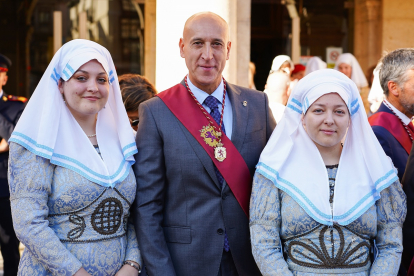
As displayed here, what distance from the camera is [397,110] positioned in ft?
11.6

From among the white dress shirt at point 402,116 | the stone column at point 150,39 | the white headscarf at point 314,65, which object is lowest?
the white dress shirt at point 402,116

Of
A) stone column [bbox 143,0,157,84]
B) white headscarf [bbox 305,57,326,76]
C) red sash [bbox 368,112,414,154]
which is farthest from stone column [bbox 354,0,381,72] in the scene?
red sash [bbox 368,112,414,154]

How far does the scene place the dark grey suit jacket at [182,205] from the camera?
2.69 metres

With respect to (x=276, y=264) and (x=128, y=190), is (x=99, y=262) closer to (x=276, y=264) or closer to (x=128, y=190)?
(x=128, y=190)

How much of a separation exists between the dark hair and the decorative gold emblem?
0.98 meters

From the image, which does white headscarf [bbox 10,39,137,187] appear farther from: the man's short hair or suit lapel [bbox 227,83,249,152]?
the man's short hair

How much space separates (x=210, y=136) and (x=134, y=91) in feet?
3.58

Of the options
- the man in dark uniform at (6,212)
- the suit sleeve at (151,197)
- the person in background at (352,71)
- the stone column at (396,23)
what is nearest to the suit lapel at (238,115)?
the suit sleeve at (151,197)

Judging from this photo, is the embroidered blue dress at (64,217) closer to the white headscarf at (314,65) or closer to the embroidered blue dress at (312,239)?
the embroidered blue dress at (312,239)

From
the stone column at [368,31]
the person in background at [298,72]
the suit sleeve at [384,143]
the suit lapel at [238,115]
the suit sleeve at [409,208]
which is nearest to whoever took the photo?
the suit lapel at [238,115]

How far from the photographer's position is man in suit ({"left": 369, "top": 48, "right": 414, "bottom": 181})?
132 inches

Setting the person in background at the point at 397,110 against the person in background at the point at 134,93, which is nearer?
the person in background at the point at 397,110

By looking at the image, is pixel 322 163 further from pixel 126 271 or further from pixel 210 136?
pixel 126 271

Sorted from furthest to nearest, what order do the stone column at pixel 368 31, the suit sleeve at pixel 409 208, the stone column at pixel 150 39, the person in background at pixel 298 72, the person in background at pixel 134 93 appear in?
the stone column at pixel 150 39, the stone column at pixel 368 31, the person in background at pixel 298 72, the person in background at pixel 134 93, the suit sleeve at pixel 409 208
